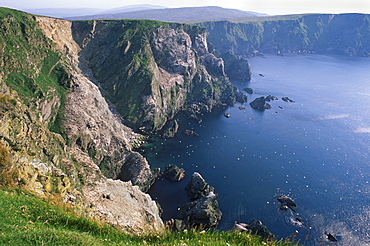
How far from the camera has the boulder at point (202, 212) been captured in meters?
62.5

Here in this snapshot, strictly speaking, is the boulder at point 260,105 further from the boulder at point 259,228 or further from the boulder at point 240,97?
the boulder at point 259,228

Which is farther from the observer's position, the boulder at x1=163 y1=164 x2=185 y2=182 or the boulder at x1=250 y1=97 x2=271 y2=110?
the boulder at x1=250 y1=97 x2=271 y2=110

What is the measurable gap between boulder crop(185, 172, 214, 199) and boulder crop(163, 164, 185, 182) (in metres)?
5.28

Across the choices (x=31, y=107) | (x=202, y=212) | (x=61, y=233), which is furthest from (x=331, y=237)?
(x=31, y=107)

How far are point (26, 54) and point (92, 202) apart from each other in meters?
56.2

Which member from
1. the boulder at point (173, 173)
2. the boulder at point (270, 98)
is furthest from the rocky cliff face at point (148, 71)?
the boulder at point (173, 173)

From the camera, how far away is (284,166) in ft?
300

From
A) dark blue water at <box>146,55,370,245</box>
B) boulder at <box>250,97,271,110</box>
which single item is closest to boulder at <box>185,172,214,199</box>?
dark blue water at <box>146,55,370,245</box>

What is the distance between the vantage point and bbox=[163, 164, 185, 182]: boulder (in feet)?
263

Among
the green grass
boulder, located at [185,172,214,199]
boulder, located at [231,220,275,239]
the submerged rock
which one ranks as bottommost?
the submerged rock

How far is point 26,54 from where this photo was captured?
242 feet

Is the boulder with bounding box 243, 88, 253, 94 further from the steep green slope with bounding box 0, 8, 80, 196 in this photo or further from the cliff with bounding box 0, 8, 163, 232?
the steep green slope with bounding box 0, 8, 80, 196

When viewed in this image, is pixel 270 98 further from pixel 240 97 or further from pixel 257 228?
pixel 257 228

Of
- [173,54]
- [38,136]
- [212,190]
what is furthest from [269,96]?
[38,136]
